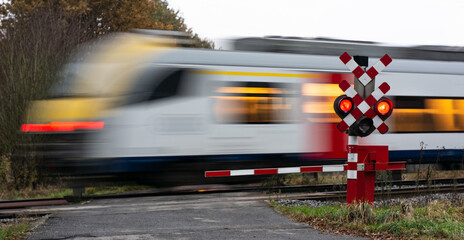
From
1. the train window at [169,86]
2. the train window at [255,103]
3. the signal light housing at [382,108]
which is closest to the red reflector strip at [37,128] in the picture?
the train window at [169,86]

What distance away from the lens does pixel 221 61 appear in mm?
10922

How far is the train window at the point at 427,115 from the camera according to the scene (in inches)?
481

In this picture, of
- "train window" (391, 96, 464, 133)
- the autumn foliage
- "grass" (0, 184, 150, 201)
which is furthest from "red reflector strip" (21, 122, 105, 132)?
"train window" (391, 96, 464, 133)

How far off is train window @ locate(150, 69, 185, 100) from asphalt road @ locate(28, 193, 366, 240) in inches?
84.1

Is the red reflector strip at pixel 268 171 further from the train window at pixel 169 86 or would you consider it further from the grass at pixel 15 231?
the grass at pixel 15 231

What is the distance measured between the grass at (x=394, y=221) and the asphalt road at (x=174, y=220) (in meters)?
0.34

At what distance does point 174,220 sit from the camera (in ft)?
26.2

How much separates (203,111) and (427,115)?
5818mm

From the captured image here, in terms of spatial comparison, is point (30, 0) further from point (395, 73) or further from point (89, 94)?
point (395, 73)

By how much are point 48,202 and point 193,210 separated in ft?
10.4

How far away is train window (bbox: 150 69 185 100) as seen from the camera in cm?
1025

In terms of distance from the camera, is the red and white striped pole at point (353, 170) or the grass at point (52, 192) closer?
the red and white striped pole at point (353, 170)

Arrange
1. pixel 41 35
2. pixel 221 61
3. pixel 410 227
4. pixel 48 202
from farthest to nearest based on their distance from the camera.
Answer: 1. pixel 41 35
2. pixel 221 61
3. pixel 48 202
4. pixel 410 227

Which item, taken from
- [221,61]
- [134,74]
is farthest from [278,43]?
[134,74]
